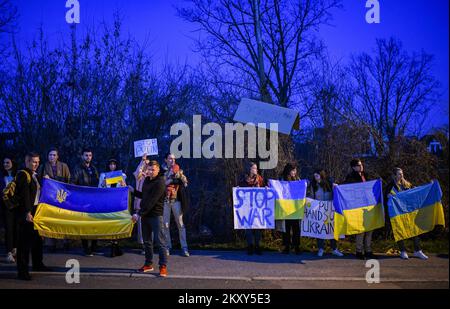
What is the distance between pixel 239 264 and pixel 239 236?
7.51 ft

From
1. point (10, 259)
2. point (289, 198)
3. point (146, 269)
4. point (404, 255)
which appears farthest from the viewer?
point (289, 198)

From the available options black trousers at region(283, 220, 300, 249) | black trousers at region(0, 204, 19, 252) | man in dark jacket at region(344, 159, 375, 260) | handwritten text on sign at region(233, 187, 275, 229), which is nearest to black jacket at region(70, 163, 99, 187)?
black trousers at region(0, 204, 19, 252)

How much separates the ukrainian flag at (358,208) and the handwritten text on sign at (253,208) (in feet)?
5.14

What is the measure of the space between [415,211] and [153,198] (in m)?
6.25

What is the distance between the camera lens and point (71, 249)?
9211 millimetres

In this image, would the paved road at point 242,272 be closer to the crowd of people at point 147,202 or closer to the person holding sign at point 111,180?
the crowd of people at point 147,202

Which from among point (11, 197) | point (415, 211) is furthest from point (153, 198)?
point (415, 211)

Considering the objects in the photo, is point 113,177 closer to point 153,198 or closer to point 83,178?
point 83,178

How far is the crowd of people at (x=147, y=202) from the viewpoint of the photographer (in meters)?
6.91

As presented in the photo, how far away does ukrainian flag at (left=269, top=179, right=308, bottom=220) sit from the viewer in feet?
29.7

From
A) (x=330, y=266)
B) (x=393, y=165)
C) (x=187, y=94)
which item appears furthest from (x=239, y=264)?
(x=187, y=94)

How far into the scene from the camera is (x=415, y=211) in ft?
28.9

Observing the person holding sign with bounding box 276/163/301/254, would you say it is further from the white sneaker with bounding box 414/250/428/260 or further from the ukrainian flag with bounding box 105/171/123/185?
the ukrainian flag with bounding box 105/171/123/185
